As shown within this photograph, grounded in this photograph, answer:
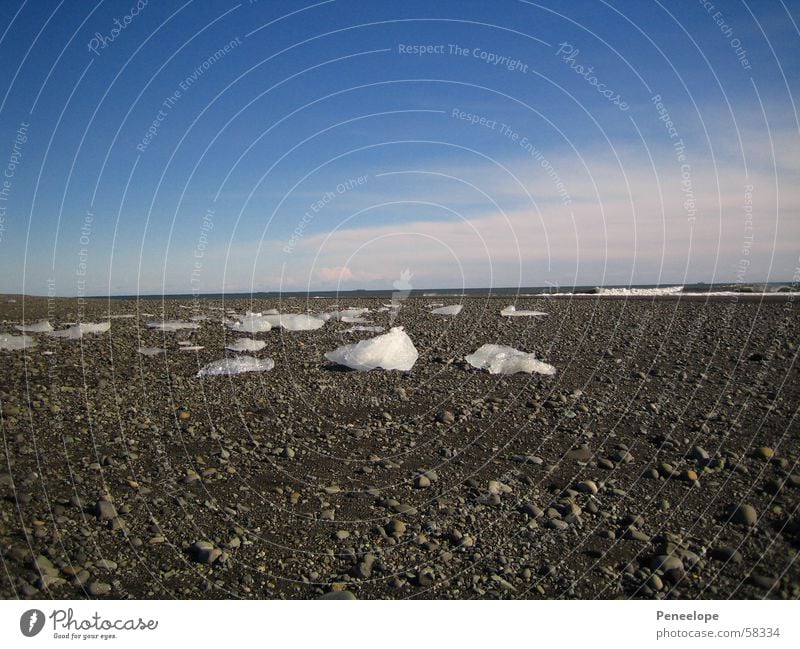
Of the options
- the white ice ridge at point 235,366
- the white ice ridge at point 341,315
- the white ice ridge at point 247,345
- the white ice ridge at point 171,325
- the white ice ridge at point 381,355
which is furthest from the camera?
the white ice ridge at point 341,315

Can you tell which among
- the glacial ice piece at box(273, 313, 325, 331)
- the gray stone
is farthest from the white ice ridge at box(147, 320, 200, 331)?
the gray stone

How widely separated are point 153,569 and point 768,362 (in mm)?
11592

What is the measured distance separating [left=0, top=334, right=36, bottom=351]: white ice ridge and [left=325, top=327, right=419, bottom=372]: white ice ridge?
760 cm

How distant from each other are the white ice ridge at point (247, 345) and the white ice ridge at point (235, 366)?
2088 mm

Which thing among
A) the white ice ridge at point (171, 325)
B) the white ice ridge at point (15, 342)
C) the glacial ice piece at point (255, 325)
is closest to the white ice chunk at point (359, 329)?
the glacial ice piece at point (255, 325)

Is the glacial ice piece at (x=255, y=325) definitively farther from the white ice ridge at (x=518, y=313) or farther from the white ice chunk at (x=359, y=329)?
the white ice ridge at (x=518, y=313)

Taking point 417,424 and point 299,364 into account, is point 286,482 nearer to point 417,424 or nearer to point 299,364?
point 417,424

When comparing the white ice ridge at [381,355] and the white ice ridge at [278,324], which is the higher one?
the white ice ridge at [278,324]

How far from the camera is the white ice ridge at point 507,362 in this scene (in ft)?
35.1

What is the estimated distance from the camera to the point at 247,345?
13.9m

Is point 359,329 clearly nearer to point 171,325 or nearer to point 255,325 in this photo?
point 255,325

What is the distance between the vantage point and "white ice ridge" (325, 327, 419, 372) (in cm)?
1129

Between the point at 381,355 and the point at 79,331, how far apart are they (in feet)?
30.1
